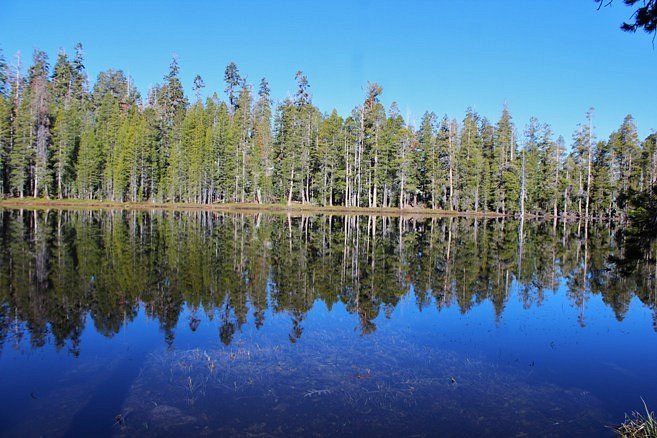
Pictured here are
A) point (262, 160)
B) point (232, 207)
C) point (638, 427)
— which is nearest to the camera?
point (638, 427)

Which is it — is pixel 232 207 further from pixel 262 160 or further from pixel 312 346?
pixel 312 346

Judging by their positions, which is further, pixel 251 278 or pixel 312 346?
pixel 251 278

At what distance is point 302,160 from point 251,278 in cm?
6400

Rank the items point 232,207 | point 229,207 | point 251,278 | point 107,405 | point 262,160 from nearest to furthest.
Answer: point 107,405
point 251,278
point 232,207
point 229,207
point 262,160

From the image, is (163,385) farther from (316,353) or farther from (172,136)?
(172,136)

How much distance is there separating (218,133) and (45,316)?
78.3 meters

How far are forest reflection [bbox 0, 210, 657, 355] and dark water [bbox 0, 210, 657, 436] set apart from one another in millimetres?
124

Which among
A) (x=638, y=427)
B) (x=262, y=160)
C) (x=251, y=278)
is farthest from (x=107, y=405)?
(x=262, y=160)

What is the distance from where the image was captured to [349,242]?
3609 centimetres

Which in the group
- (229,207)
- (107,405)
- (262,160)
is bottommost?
(107,405)

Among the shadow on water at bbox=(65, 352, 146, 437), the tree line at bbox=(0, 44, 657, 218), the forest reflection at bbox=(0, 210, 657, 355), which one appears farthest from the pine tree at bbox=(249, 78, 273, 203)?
the shadow on water at bbox=(65, 352, 146, 437)

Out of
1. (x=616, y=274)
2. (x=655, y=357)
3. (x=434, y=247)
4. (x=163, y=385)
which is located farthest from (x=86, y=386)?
(x=434, y=247)

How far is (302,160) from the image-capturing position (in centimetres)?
8388

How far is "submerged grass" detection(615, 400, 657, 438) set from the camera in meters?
7.73
